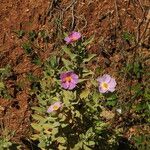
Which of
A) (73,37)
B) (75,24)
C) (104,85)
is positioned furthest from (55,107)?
(75,24)

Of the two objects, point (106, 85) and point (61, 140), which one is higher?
point (106, 85)

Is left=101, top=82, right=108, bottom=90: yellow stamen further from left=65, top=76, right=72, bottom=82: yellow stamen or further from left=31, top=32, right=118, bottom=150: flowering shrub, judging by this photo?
left=65, top=76, right=72, bottom=82: yellow stamen

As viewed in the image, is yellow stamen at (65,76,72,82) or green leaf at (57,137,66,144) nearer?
yellow stamen at (65,76,72,82)

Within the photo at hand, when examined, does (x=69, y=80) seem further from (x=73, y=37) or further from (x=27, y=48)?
(x=27, y=48)

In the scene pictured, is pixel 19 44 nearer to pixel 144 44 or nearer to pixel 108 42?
pixel 108 42

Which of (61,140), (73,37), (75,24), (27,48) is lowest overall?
(61,140)

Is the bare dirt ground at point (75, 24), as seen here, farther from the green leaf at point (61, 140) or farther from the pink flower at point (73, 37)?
the pink flower at point (73, 37)

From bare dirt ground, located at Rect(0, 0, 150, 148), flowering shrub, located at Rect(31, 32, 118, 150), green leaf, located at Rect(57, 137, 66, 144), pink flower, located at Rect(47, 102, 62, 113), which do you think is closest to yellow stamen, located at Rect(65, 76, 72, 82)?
flowering shrub, located at Rect(31, 32, 118, 150)
